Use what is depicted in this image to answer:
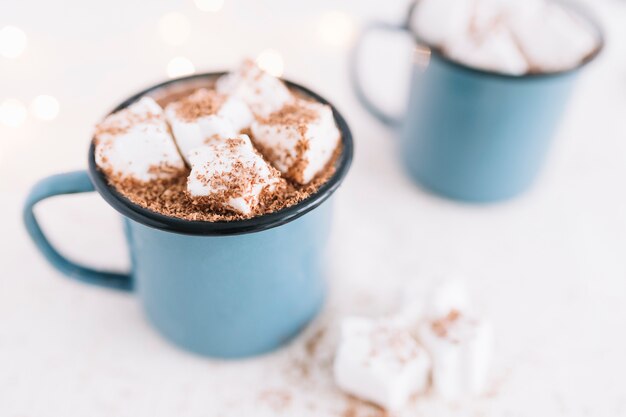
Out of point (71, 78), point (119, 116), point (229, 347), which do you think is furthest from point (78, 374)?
point (71, 78)

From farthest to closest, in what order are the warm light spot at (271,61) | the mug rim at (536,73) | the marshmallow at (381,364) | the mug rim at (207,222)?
the warm light spot at (271,61)
the mug rim at (536,73)
the marshmallow at (381,364)
the mug rim at (207,222)

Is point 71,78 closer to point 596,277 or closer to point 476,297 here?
point 476,297

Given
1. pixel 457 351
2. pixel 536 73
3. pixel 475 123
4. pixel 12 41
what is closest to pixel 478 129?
pixel 475 123

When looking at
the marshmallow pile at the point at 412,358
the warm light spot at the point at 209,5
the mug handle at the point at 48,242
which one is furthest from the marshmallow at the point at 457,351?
the warm light spot at the point at 209,5

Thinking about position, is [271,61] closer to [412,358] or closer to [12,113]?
[12,113]

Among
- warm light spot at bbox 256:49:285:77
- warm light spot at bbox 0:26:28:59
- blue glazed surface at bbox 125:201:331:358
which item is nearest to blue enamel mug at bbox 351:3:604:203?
warm light spot at bbox 256:49:285:77

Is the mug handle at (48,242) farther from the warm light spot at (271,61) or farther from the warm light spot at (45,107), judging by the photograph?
the warm light spot at (271,61)
